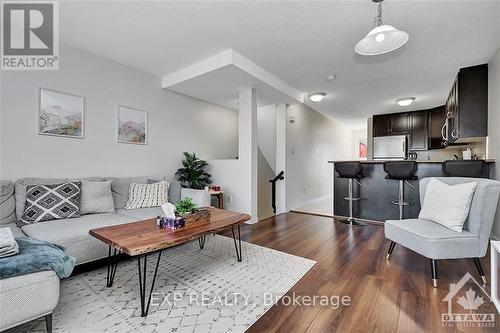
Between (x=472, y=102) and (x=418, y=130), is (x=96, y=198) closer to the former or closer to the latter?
(x=472, y=102)

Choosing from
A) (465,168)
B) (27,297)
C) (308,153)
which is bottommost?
(27,297)

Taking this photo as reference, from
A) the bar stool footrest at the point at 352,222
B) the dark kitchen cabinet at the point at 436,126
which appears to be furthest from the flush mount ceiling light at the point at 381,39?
the dark kitchen cabinet at the point at 436,126

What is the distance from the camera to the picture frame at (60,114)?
2697 millimetres

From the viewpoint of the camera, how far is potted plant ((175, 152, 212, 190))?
4117 millimetres

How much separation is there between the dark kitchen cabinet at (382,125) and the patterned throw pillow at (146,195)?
617cm

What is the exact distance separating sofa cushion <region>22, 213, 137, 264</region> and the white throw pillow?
127 inches

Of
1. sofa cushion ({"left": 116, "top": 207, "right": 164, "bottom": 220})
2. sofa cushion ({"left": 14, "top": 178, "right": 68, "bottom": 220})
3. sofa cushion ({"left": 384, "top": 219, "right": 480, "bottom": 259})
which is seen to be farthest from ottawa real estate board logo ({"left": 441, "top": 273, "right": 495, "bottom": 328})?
sofa cushion ({"left": 14, "top": 178, "right": 68, "bottom": 220})

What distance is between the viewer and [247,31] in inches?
101

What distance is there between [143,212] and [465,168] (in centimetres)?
421

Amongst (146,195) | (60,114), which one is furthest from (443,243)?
(60,114)

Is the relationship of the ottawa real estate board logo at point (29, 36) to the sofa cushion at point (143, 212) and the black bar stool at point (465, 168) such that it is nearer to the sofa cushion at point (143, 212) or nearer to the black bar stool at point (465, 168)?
the sofa cushion at point (143, 212)

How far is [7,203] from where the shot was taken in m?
2.26

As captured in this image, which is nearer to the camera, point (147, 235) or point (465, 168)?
point (147, 235)

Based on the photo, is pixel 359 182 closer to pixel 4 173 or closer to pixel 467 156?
pixel 467 156
